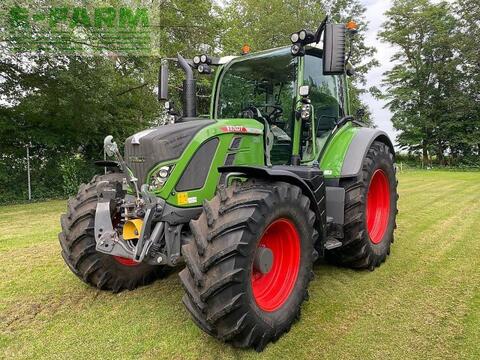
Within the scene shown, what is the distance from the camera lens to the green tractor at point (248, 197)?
2.53 m

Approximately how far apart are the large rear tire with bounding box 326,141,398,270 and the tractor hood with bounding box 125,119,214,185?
66.3 inches

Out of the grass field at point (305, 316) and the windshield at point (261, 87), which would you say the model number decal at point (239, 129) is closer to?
the windshield at point (261, 87)

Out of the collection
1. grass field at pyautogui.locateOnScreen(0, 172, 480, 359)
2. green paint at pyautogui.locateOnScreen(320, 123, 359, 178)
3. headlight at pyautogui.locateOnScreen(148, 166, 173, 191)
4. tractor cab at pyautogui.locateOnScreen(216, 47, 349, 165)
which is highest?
tractor cab at pyautogui.locateOnScreen(216, 47, 349, 165)

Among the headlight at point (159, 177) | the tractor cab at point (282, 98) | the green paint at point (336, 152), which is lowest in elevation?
the headlight at point (159, 177)

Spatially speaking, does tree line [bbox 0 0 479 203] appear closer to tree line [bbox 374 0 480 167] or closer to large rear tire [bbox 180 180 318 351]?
large rear tire [bbox 180 180 318 351]

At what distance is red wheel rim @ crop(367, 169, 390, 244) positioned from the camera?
15.1 feet

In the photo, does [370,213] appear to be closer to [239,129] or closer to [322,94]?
[322,94]

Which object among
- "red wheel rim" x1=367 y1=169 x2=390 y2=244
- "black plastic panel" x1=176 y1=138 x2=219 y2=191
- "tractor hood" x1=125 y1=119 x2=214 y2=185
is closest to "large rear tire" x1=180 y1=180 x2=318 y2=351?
"black plastic panel" x1=176 y1=138 x2=219 y2=191

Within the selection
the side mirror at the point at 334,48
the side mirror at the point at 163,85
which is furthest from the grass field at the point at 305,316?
the side mirror at the point at 334,48

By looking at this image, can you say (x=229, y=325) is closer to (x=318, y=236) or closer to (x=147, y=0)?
(x=318, y=236)

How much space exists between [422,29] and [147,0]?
25313 millimetres

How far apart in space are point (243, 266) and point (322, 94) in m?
2.47

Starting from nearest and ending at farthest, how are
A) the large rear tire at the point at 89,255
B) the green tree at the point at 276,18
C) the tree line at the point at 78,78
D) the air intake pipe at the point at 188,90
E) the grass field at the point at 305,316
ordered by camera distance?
the grass field at the point at 305,316 → the large rear tire at the point at 89,255 → the air intake pipe at the point at 188,90 → the tree line at the point at 78,78 → the green tree at the point at 276,18

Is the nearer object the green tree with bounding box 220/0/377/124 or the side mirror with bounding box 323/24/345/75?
the side mirror with bounding box 323/24/345/75
